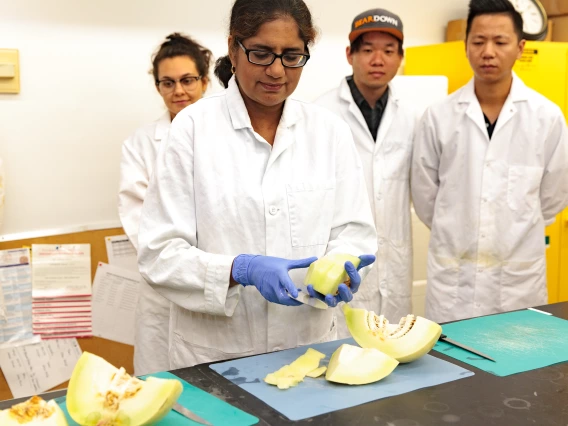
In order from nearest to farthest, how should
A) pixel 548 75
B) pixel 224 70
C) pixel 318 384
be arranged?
pixel 318 384, pixel 224 70, pixel 548 75

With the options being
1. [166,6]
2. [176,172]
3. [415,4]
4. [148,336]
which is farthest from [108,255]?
[415,4]

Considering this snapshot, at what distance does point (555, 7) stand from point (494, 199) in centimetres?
189

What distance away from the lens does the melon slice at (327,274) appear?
141 centimetres

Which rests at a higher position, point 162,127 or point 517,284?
point 162,127

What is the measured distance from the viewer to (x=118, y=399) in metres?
1.14

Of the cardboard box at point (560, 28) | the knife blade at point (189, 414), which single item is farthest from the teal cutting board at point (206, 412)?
the cardboard box at point (560, 28)

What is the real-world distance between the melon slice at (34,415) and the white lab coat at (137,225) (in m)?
1.17

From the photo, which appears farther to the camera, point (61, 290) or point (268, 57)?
point (61, 290)

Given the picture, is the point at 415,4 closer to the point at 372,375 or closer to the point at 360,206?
the point at 360,206

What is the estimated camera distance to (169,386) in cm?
113

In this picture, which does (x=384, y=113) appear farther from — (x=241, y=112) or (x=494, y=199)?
(x=241, y=112)

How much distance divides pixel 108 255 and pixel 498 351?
1.91 m

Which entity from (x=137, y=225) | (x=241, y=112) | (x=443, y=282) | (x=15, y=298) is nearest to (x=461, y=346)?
(x=241, y=112)

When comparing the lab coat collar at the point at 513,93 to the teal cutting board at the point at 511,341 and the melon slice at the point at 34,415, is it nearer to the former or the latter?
the teal cutting board at the point at 511,341
